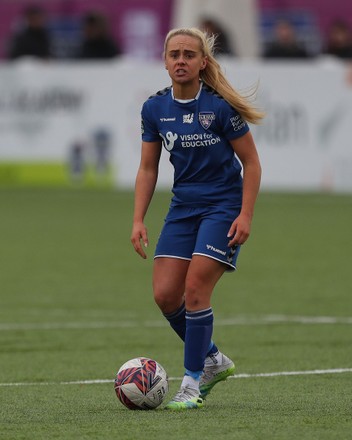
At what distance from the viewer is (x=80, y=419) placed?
7.42 meters

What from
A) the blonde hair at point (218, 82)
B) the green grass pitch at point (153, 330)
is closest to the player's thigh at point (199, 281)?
the green grass pitch at point (153, 330)

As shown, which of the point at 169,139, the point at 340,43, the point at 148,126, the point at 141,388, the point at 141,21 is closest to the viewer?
the point at 141,388

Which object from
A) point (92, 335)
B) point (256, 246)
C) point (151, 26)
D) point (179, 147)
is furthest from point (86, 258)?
point (151, 26)

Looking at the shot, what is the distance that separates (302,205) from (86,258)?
6993 millimetres

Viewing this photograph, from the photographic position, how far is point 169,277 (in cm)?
818

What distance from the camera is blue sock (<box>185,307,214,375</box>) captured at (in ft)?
26.4

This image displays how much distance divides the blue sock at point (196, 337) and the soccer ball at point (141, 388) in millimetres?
182

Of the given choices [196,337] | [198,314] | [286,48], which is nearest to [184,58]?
[198,314]

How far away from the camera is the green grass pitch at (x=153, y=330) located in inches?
290

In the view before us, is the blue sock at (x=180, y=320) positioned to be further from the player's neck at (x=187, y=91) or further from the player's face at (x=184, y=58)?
the player's face at (x=184, y=58)

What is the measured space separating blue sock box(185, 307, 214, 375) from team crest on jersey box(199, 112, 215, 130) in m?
1.02

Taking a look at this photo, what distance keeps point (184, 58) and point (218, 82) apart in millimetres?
260

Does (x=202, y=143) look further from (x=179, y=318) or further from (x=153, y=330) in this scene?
(x=153, y=330)

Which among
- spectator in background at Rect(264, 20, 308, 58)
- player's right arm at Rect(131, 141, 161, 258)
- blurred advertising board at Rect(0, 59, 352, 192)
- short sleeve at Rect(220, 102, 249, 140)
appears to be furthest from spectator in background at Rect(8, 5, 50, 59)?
short sleeve at Rect(220, 102, 249, 140)
